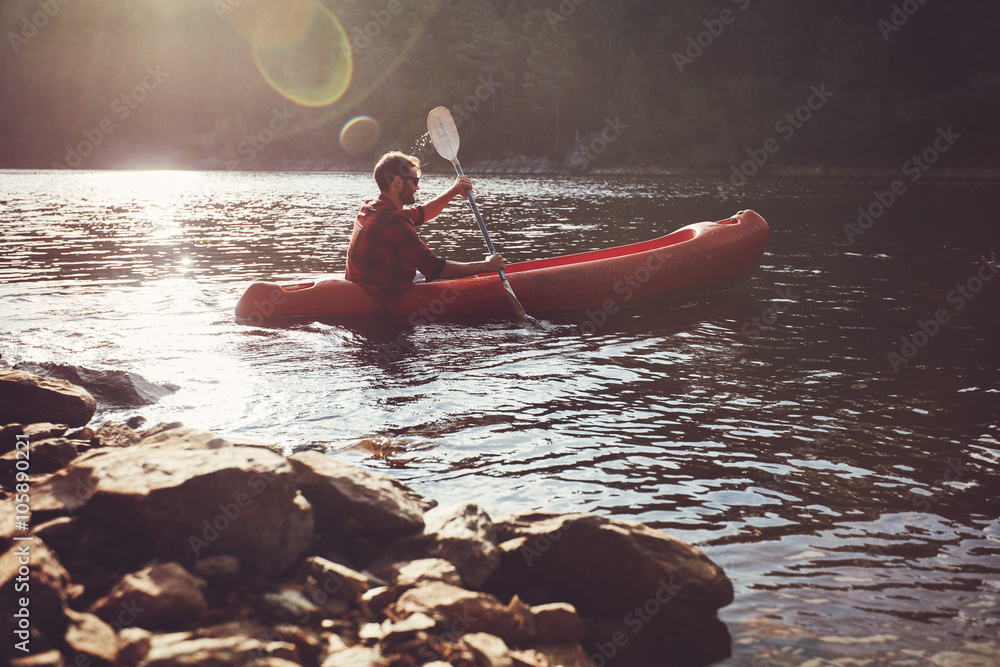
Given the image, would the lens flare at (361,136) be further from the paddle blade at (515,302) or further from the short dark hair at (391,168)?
the short dark hair at (391,168)

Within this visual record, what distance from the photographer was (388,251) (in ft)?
23.8

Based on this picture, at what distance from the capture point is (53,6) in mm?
82000

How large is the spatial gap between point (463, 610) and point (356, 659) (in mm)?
426

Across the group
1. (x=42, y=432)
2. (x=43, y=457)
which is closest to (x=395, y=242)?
(x=42, y=432)

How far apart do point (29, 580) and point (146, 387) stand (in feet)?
10.9

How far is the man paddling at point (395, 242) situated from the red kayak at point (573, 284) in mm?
174

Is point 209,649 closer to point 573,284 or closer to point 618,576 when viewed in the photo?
point 618,576

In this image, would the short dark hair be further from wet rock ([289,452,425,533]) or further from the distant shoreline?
the distant shoreline

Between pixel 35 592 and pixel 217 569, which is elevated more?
pixel 35 592

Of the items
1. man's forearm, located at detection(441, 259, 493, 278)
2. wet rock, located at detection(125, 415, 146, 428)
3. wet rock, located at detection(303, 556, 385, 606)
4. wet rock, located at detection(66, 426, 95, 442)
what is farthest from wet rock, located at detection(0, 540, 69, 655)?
man's forearm, located at detection(441, 259, 493, 278)

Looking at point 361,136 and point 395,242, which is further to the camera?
point 361,136

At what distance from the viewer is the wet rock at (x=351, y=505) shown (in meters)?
3.04

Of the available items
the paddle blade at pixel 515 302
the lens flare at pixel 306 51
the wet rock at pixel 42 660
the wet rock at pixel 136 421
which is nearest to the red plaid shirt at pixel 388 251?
the paddle blade at pixel 515 302

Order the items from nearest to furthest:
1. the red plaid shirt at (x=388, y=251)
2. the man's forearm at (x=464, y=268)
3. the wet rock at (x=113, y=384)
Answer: the wet rock at (x=113, y=384), the red plaid shirt at (x=388, y=251), the man's forearm at (x=464, y=268)
